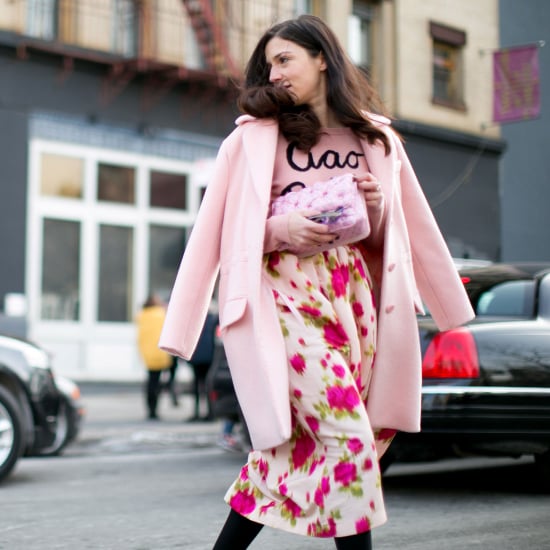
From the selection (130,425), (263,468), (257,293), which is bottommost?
(130,425)

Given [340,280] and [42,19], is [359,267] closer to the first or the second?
[340,280]

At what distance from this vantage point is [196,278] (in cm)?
344

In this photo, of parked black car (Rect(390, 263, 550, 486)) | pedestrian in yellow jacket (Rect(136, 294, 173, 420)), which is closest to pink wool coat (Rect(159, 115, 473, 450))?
parked black car (Rect(390, 263, 550, 486))

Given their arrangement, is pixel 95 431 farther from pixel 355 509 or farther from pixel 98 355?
pixel 355 509

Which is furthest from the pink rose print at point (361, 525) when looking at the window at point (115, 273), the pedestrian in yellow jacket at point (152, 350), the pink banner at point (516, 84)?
the pink banner at point (516, 84)

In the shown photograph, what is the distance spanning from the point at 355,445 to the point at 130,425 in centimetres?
985

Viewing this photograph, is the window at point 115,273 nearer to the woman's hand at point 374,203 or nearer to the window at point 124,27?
the window at point 124,27

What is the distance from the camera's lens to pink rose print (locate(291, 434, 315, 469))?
3307 mm

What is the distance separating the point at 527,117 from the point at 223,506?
16.1 meters

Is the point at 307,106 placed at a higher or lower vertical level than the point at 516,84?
lower

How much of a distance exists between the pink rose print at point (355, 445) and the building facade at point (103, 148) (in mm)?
12894

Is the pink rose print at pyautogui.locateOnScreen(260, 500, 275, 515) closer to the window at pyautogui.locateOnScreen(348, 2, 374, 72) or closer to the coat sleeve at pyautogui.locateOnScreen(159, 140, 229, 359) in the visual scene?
the coat sleeve at pyautogui.locateOnScreen(159, 140, 229, 359)

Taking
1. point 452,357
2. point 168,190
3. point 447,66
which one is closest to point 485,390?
point 452,357

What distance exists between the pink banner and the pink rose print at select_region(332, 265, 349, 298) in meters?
17.8
